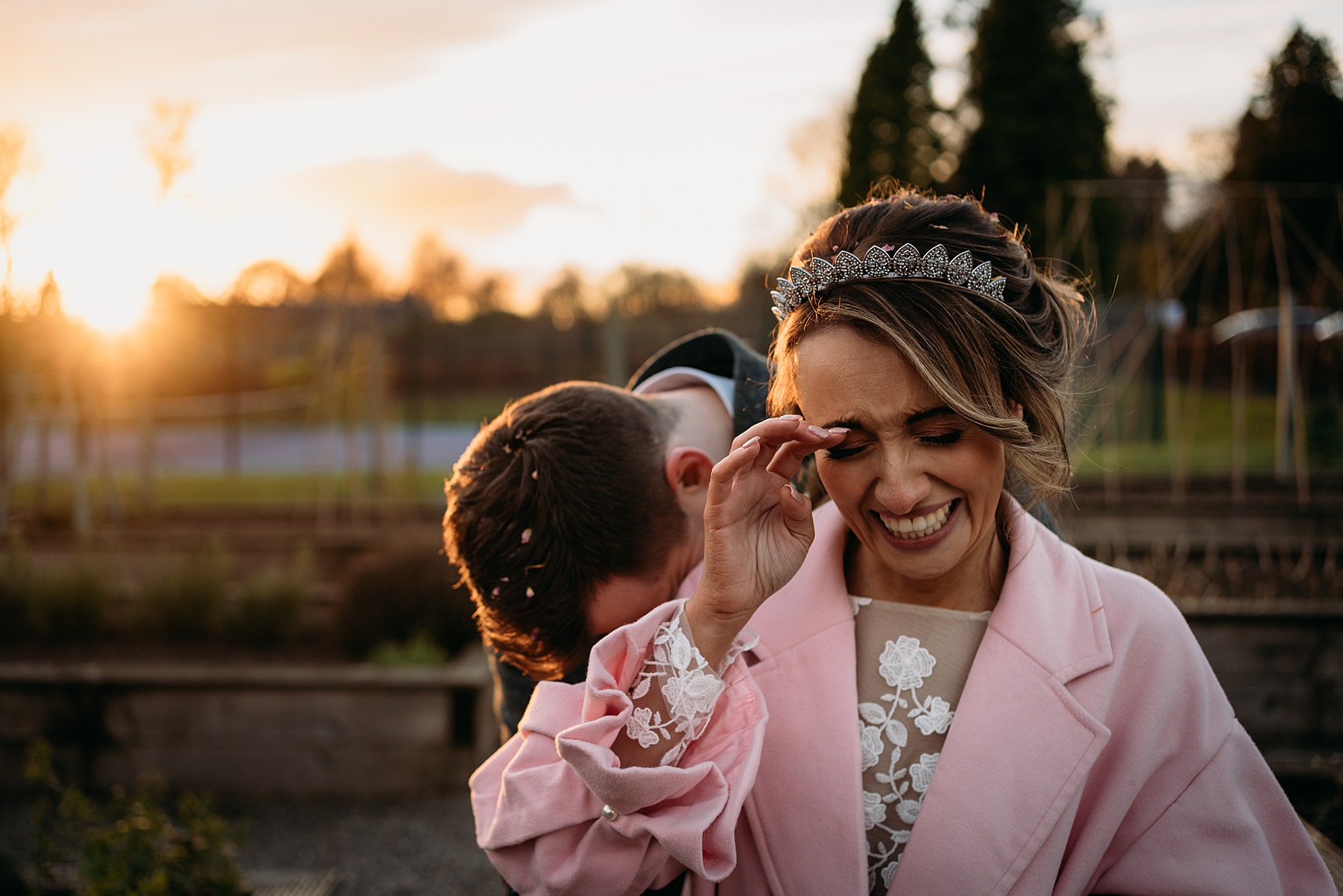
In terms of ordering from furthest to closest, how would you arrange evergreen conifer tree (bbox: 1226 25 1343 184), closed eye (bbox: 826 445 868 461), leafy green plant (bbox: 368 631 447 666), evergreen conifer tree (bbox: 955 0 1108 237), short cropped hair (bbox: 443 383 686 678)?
evergreen conifer tree (bbox: 955 0 1108 237) → evergreen conifer tree (bbox: 1226 25 1343 184) → leafy green plant (bbox: 368 631 447 666) → short cropped hair (bbox: 443 383 686 678) → closed eye (bbox: 826 445 868 461)

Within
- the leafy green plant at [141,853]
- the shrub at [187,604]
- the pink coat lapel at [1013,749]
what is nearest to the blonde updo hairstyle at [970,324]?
the pink coat lapel at [1013,749]

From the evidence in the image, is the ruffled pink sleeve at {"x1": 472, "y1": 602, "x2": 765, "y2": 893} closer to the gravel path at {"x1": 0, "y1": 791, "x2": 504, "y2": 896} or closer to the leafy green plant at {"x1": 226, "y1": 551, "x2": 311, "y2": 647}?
the gravel path at {"x1": 0, "y1": 791, "x2": 504, "y2": 896}

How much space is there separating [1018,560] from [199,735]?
4.40 m

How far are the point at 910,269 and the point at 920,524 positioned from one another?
461 mm

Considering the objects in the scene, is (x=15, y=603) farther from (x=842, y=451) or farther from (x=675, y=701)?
(x=842, y=451)

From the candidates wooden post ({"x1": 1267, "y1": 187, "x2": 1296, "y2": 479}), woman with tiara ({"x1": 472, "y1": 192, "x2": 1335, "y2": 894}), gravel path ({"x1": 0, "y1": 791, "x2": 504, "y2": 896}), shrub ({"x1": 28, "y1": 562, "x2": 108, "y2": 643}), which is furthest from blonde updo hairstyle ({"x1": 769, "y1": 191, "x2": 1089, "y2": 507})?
wooden post ({"x1": 1267, "y1": 187, "x2": 1296, "y2": 479})

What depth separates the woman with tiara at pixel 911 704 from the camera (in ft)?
4.90

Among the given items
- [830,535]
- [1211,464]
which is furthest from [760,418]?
[1211,464]

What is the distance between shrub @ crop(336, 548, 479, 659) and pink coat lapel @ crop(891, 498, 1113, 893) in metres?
4.01

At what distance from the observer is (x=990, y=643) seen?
1677 millimetres

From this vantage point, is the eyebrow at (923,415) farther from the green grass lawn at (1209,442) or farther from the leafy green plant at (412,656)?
the green grass lawn at (1209,442)

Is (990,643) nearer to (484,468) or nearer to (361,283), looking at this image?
(484,468)

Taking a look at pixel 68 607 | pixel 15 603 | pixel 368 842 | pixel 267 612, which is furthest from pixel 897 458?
pixel 15 603

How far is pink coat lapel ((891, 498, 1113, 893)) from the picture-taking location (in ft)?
4.99
